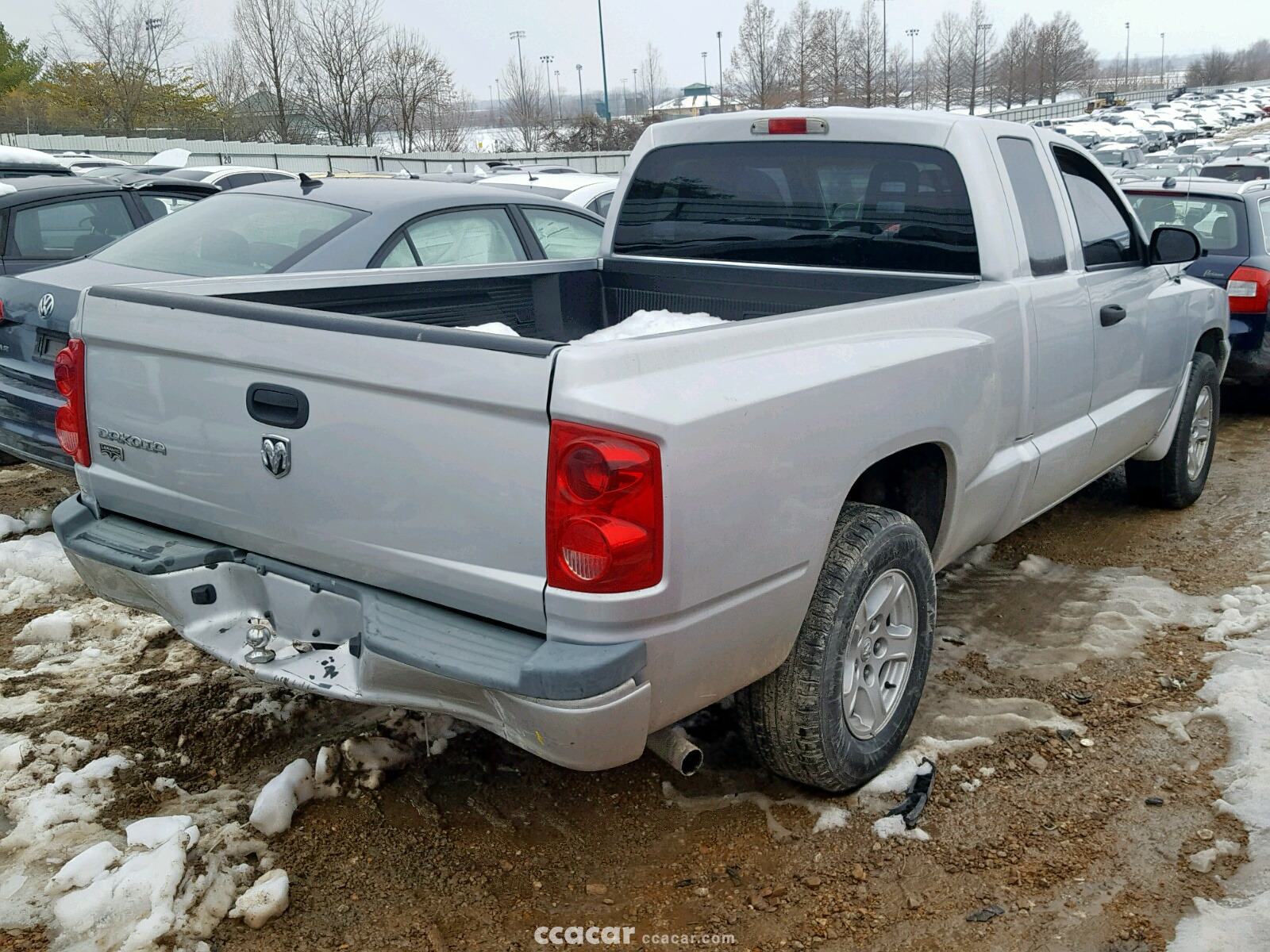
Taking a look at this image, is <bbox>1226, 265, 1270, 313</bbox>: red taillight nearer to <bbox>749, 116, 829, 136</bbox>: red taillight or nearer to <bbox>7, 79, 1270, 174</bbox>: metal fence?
<bbox>749, 116, 829, 136</bbox>: red taillight

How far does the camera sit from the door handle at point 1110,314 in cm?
439

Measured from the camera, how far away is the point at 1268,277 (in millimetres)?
7699

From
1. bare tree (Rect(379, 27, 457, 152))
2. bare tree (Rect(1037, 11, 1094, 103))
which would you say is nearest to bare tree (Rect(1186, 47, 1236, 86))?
bare tree (Rect(1037, 11, 1094, 103))

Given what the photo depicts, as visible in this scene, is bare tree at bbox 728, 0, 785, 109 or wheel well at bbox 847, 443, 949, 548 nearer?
wheel well at bbox 847, 443, 949, 548

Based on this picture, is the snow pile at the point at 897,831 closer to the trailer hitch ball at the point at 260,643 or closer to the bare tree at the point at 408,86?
the trailer hitch ball at the point at 260,643

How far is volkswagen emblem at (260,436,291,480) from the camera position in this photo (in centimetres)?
279

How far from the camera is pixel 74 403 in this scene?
10.8 ft

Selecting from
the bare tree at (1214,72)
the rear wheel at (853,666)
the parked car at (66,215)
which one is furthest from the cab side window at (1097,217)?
the bare tree at (1214,72)

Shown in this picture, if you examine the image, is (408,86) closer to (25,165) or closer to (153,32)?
(153,32)

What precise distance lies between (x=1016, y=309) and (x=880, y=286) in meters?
0.52

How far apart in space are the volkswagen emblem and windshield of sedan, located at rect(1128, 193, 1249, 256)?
269 inches

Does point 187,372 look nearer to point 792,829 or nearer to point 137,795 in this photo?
point 137,795

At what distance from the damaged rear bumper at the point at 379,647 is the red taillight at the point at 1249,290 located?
6842mm

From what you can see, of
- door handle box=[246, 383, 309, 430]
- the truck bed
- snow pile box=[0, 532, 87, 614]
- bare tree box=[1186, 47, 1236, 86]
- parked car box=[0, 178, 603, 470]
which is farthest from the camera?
bare tree box=[1186, 47, 1236, 86]
